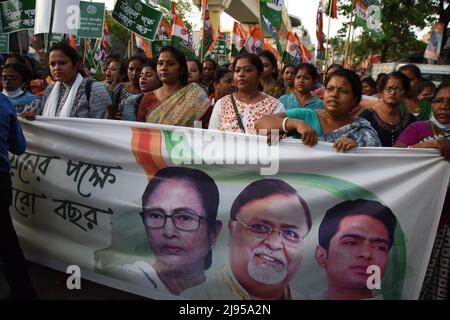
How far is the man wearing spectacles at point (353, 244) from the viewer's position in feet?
7.18

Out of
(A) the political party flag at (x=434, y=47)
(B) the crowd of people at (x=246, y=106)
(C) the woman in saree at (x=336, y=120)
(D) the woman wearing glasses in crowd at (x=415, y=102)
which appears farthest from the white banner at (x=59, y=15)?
(A) the political party flag at (x=434, y=47)

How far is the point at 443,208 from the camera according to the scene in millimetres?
2307

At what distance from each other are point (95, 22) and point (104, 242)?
14.6ft

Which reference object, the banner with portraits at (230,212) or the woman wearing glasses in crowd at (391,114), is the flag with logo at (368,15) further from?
the banner with portraits at (230,212)

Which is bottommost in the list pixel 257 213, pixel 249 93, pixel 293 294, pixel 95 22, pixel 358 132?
pixel 293 294

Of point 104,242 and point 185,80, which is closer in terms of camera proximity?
point 104,242

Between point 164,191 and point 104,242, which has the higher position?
point 164,191

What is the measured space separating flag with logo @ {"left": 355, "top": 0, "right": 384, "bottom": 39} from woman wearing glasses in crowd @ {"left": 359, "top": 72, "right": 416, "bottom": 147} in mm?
5732

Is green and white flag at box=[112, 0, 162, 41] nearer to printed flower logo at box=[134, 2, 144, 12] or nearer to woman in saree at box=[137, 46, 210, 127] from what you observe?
printed flower logo at box=[134, 2, 144, 12]

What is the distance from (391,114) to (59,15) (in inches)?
120

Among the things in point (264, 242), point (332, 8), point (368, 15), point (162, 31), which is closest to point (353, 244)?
point (264, 242)

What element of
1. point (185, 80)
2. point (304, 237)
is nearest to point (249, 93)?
point (185, 80)

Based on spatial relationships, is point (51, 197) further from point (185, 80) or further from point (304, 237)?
point (304, 237)

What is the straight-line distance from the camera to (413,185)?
2168 millimetres
